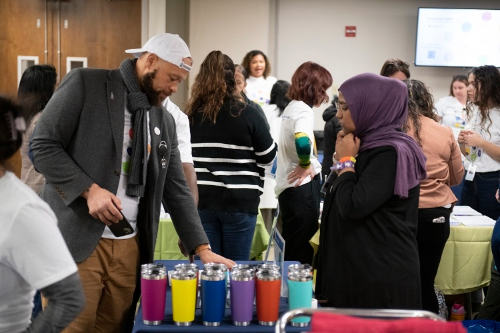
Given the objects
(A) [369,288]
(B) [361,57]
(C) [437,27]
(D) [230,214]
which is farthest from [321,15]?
(A) [369,288]

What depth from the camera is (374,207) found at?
2393mm

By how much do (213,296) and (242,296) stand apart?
9 centimetres

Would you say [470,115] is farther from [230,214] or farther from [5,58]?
[5,58]

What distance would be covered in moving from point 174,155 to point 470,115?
2.68 metres

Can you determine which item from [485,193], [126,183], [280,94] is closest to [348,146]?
[126,183]

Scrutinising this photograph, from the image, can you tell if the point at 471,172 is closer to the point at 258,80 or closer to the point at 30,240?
the point at 258,80

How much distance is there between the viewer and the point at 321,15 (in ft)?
27.0

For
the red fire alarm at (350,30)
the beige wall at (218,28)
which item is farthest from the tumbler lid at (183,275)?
the red fire alarm at (350,30)

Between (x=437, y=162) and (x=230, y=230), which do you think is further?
(x=230, y=230)

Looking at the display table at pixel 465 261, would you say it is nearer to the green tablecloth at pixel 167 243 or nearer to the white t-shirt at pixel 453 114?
the green tablecloth at pixel 167 243

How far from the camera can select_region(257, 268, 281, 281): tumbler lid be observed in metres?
2.09

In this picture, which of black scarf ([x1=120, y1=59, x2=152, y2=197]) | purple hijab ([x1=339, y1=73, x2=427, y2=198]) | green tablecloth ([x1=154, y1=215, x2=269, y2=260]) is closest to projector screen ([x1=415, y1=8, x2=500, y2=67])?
green tablecloth ([x1=154, y1=215, x2=269, y2=260])

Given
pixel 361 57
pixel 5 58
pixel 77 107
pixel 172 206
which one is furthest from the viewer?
pixel 361 57

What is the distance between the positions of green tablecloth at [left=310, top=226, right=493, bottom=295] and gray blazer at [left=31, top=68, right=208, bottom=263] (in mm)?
2166
